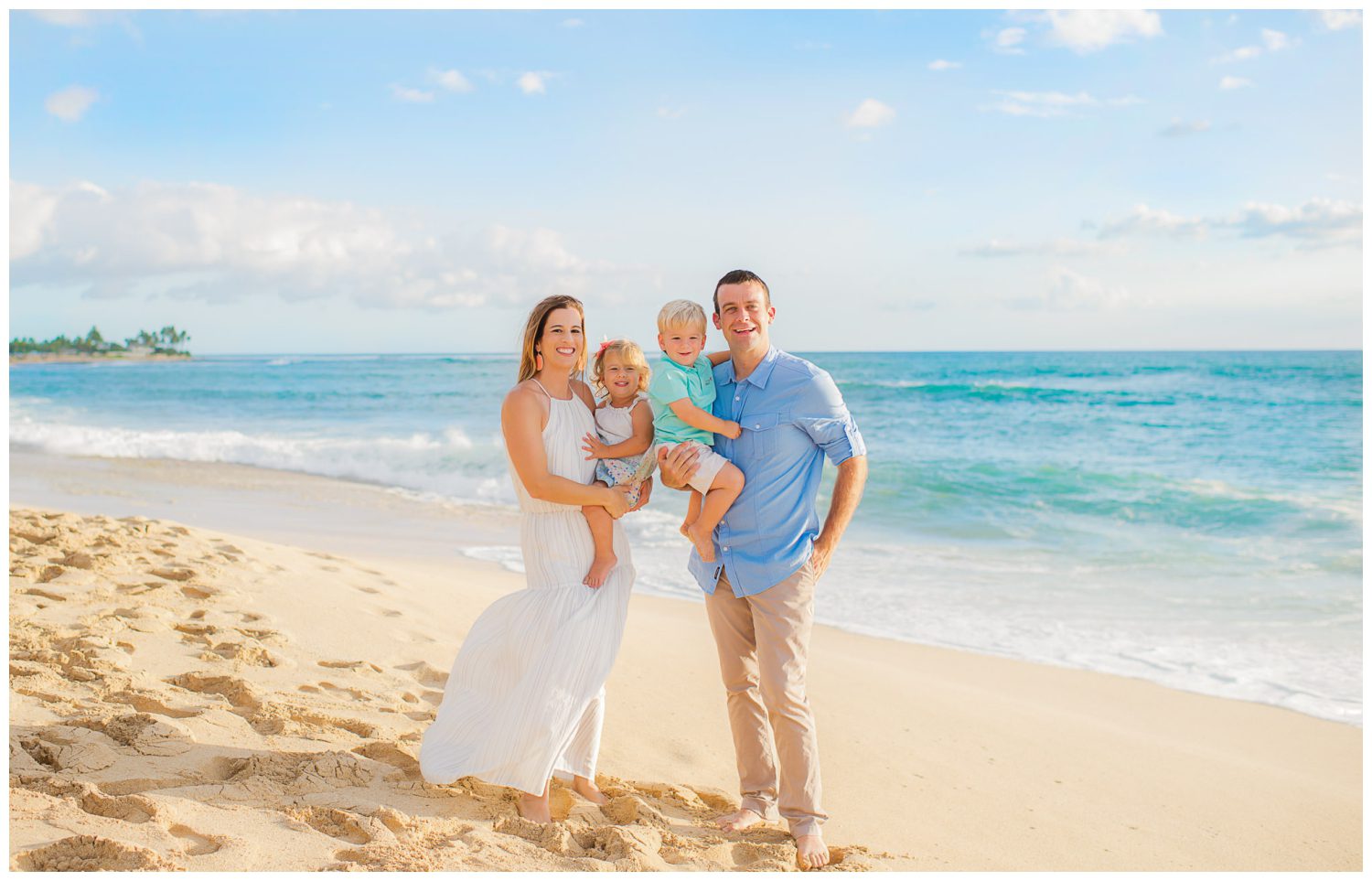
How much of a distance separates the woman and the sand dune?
0.58 ft

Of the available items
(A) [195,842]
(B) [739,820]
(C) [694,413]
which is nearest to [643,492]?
(C) [694,413]

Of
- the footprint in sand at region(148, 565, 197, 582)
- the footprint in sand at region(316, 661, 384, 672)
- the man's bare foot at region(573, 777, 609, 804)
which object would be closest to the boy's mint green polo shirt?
the man's bare foot at region(573, 777, 609, 804)

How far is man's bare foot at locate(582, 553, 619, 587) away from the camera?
3.46 m

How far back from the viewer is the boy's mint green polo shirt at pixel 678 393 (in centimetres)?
328

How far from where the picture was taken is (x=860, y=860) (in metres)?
3.22

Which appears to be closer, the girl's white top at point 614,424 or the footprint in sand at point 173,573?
the girl's white top at point 614,424

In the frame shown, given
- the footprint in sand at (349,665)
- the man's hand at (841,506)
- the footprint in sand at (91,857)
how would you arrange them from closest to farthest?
the footprint in sand at (91,857), the man's hand at (841,506), the footprint in sand at (349,665)

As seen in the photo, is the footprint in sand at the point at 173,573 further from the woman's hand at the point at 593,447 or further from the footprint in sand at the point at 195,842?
the woman's hand at the point at 593,447

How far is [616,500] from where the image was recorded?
339 centimetres

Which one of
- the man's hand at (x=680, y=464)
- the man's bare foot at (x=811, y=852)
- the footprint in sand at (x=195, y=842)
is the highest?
the man's hand at (x=680, y=464)

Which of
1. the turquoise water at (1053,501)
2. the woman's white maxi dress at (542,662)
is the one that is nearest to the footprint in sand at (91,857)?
the woman's white maxi dress at (542,662)

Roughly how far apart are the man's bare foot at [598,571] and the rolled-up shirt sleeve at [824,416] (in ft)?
2.77

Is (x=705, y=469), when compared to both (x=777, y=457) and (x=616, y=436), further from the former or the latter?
(x=616, y=436)

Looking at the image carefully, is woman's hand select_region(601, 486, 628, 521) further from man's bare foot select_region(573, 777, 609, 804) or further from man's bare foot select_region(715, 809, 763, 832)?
man's bare foot select_region(715, 809, 763, 832)
